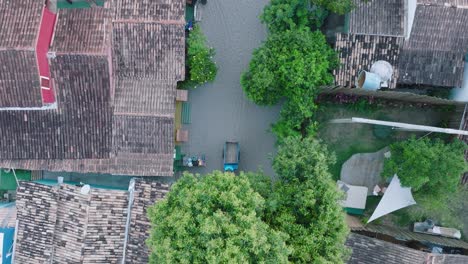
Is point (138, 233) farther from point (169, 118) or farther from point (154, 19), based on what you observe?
point (154, 19)

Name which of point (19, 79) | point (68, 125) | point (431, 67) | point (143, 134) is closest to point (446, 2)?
point (431, 67)

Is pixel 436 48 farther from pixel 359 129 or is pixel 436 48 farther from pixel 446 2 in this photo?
pixel 359 129

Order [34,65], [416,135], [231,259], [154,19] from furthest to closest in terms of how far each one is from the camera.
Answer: [416,135] < [154,19] < [34,65] < [231,259]

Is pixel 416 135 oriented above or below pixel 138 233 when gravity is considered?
above

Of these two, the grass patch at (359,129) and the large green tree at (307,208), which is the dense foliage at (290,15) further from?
the large green tree at (307,208)

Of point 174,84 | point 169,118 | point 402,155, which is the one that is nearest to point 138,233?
point 169,118

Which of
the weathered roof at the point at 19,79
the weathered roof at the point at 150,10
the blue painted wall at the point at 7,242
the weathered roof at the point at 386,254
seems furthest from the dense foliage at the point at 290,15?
the blue painted wall at the point at 7,242
